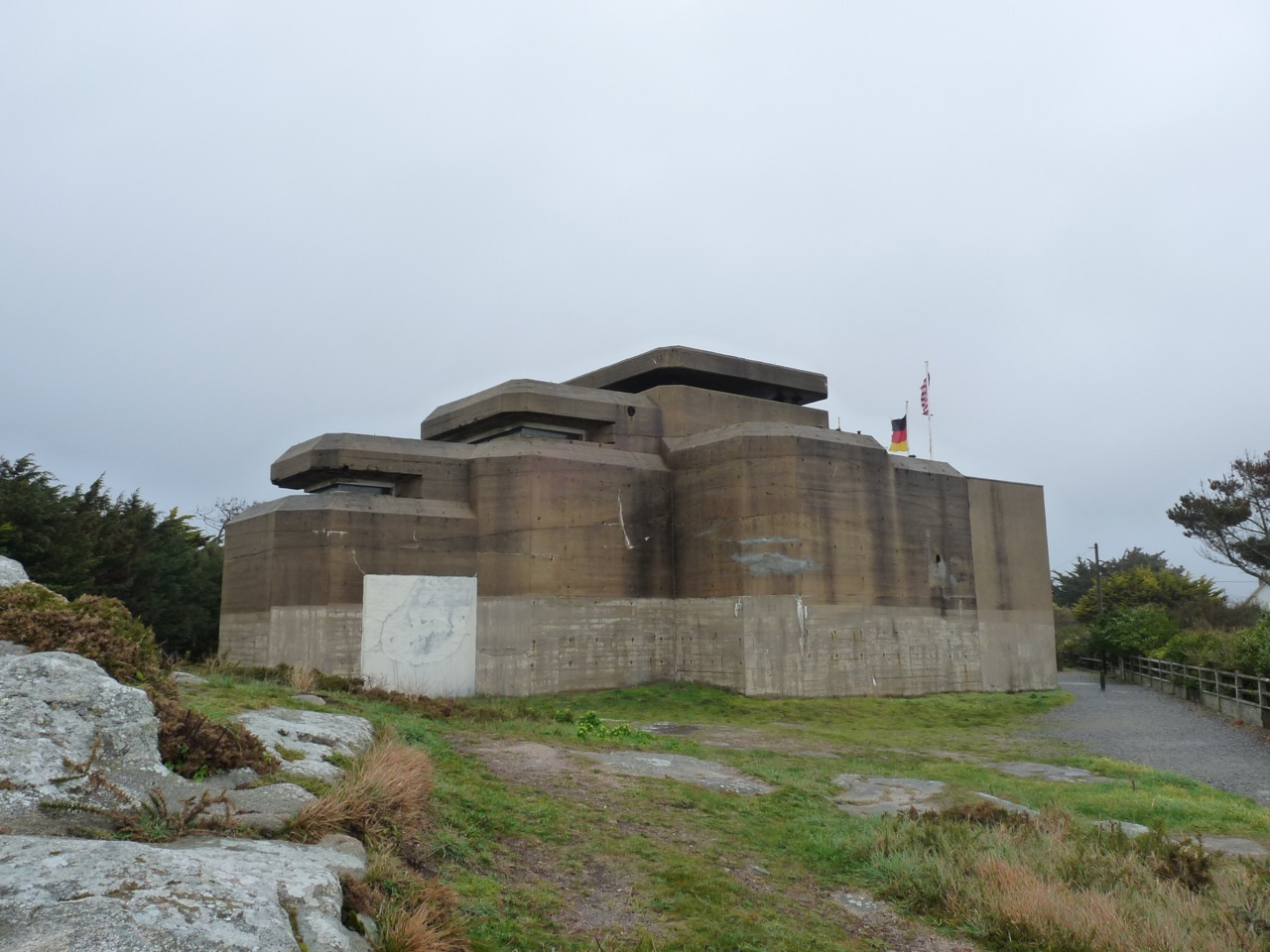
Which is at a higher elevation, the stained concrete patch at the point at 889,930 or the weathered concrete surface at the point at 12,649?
the weathered concrete surface at the point at 12,649

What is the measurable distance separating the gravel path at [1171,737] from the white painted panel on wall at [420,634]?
16433 millimetres

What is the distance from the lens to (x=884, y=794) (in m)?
12.6

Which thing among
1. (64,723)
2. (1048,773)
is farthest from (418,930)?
(1048,773)

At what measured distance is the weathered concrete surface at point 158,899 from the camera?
4.00 m

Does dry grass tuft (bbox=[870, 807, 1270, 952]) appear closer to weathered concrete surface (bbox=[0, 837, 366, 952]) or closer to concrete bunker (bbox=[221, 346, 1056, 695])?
weathered concrete surface (bbox=[0, 837, 366, 952])

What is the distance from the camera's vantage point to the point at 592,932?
641cm

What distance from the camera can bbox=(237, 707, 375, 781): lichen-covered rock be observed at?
7984 millimetres

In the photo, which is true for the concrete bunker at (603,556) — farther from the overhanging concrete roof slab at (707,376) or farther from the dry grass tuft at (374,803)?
the dry grass tuft at (374,803)

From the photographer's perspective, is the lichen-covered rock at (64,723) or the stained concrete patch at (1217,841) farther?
the stained concrete patch at (1217,841)

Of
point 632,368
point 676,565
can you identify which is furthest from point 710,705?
point 632,368

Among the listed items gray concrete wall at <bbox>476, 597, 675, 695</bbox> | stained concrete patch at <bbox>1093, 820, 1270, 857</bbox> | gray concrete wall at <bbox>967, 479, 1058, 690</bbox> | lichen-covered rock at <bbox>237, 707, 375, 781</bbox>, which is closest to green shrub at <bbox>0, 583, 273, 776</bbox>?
lichen-covered rock at <bbox>237, 707, 375, 781</bbox>

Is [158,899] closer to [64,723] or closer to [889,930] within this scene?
[64,723]

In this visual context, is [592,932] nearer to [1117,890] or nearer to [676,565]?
[1117,890]

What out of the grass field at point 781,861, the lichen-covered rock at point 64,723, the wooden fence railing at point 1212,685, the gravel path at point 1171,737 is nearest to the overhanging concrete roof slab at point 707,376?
the gravel path at point 1171,737
